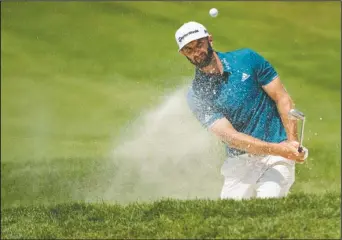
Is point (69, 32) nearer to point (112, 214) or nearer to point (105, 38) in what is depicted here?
point (105, 38)

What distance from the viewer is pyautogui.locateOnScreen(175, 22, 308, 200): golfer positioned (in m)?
7.92

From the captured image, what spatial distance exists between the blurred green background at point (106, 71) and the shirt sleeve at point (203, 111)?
3.73m

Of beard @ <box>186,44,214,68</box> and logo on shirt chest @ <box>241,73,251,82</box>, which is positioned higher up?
beard @ <box>186,44,214,68</box>

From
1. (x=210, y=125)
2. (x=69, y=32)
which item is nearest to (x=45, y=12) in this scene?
(x=69, y=32)

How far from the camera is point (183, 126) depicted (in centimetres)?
1006

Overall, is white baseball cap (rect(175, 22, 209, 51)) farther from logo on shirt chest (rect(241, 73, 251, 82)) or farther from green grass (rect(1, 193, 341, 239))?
green grass (rect(1, 193, 341, 239))

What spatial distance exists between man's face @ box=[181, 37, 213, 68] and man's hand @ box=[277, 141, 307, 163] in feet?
3.15

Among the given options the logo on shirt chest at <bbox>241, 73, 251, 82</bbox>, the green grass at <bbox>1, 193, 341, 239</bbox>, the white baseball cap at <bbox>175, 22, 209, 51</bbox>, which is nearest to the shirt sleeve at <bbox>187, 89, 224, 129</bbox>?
the logo on shirt chest at <bbox>241, 73, 251, 82</bbox>

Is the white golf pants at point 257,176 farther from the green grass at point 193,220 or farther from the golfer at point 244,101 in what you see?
the green grass at point 193,220

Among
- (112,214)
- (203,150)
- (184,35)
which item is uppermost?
(184,35)

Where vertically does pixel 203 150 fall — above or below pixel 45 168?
above

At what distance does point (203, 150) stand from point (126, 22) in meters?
5.74

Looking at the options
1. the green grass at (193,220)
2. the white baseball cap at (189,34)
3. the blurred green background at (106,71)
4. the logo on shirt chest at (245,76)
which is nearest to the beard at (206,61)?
the white baseball cap at (189,34)

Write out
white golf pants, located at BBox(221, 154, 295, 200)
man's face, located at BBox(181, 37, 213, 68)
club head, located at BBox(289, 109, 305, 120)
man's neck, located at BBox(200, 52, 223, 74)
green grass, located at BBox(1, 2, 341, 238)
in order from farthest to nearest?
green grass, located at BBox(1, 2, 341, 238)
white golf pants, located at BBox(221, 154, 295, 200)
man's neck, located at BBox(200, 52, 223, 74)
man's face, located at BBox(181, 37, 213, 68)
club head, located at BBox(289, 109, 305, 120)
